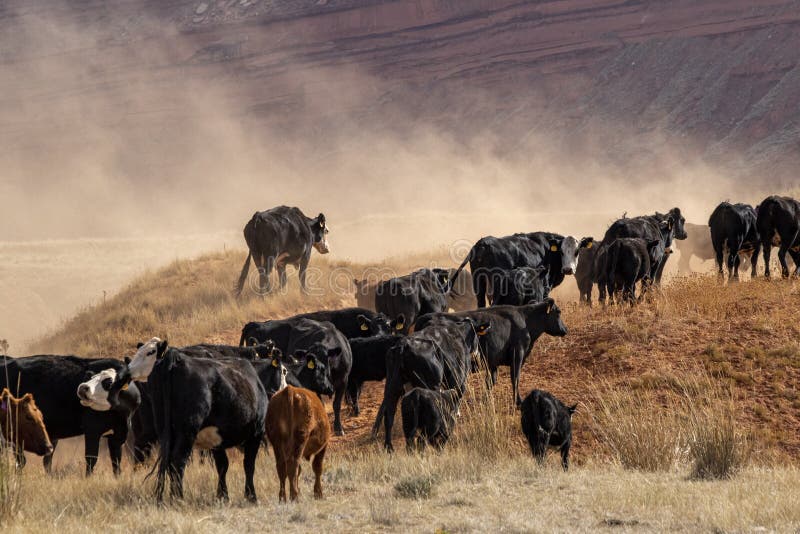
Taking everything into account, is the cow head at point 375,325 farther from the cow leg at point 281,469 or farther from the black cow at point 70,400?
the cow leg at point 281,469

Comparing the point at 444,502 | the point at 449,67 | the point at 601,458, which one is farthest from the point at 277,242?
the point at 449,67

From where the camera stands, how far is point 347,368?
1399 centimetres

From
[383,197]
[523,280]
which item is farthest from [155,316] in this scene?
[383,197]

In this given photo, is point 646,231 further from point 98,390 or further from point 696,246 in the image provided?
point 696,246

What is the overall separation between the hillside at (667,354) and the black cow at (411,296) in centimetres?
138

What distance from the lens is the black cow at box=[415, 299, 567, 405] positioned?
14.0m

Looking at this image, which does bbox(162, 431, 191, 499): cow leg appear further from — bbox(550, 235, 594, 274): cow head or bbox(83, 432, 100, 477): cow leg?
bbox(550, 235, 594, 274): cow head

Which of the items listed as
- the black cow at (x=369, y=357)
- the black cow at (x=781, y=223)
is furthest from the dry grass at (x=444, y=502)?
the black cow at (x=781, y=223)

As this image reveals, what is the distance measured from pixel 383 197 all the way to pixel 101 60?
4194 centimetres

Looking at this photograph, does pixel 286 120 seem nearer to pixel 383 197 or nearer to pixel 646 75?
pixel 383 197

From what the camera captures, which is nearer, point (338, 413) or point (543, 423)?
point (543, 423)

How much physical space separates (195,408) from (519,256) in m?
10.7

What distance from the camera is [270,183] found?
328ft

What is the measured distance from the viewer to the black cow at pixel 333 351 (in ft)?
44.1
